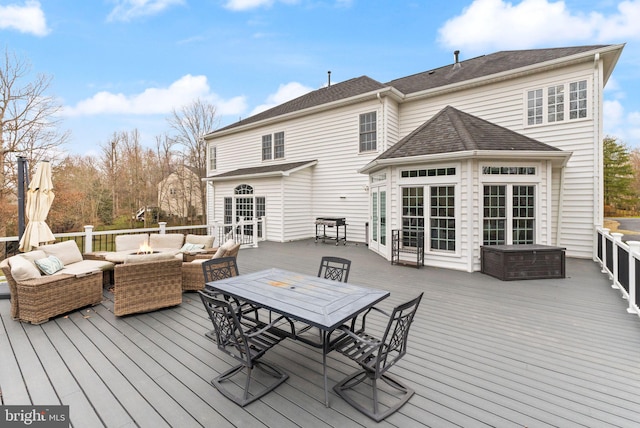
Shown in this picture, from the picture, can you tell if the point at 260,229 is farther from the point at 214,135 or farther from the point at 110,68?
the point at 110,68

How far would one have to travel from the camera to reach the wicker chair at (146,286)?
3668mm

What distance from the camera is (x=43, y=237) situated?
179 inches

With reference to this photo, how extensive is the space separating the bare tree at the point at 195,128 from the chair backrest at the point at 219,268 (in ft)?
61.7

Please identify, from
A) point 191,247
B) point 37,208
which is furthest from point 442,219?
point 37,208

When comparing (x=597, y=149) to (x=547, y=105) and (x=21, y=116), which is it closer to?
(x=547, y=105)

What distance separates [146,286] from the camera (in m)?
3.86

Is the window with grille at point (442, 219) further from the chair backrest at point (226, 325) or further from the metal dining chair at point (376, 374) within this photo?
the chair backrest at point (226, 325)

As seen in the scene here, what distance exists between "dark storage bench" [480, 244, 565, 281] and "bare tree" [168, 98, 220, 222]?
65.6 feet

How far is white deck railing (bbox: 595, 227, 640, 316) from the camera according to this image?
3.74 metres

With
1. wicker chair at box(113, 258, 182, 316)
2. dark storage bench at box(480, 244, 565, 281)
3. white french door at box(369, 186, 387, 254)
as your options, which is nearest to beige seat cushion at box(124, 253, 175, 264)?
wicker chair at box(113, 258, 182, 316)

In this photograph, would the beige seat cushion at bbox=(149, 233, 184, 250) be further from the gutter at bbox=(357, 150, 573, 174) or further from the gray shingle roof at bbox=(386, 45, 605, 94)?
the gray shingle roof at bbox=(386, 45, 605, 94)

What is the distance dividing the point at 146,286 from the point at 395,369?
3410 millimetres

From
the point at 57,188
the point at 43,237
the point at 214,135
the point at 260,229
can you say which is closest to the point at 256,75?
the point at 214,135

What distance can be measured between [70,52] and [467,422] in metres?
17.8
